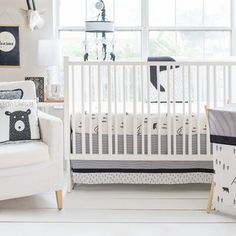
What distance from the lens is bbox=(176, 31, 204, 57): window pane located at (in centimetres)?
488

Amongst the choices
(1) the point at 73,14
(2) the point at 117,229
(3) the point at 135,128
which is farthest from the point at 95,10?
(2) the point at 117,229

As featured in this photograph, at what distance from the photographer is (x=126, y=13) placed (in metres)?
4.86

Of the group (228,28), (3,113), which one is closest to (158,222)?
(3,113)

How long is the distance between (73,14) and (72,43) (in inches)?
12.2

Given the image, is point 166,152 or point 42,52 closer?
point 166,152

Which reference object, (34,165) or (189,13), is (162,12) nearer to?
(189,13)

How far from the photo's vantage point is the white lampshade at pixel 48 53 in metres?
4.22

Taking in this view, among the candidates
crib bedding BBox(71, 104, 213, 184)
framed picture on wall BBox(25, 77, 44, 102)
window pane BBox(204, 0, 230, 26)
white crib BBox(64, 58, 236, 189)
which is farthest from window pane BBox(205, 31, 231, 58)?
framed picture on wall BBox(25, 77, 44, 102)

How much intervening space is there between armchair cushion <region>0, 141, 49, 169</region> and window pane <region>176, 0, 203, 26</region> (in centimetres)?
243

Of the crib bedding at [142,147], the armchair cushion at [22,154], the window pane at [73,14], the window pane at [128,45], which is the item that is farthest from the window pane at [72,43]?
the armchair cushion at [22,154]

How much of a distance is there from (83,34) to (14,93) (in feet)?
4.94

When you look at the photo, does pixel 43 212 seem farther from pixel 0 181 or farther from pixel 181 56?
pixel 181 56

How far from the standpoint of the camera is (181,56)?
15.9 feet

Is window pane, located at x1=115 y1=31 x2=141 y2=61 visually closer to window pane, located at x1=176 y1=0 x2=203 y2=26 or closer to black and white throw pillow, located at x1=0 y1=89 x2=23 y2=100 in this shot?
window pane, located at x1=176 y1=0 x2=203 y2=26
